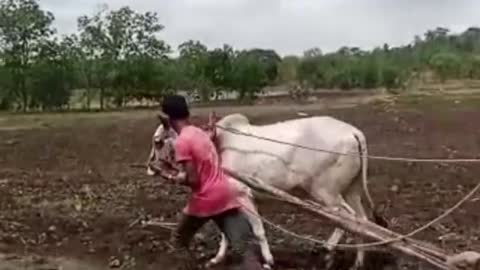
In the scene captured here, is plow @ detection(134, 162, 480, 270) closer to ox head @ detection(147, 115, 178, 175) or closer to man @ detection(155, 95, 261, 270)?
ox head @ detection(147, 115, 178, 175)

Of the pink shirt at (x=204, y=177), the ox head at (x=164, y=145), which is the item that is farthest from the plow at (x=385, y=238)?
the pink shirt at (x=204, y=177)

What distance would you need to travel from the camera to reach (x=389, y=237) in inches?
293

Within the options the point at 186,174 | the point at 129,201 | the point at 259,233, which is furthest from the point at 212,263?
the point at 129,201

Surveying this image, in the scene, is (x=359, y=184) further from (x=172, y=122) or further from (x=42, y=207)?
(x=42, y=207)

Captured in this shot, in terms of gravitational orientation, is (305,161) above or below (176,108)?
below

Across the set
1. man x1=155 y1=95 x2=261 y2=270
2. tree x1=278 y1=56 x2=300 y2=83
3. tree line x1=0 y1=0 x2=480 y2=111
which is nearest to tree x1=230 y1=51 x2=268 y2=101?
tree line x1=0 y1=0 x2=480 y2=111

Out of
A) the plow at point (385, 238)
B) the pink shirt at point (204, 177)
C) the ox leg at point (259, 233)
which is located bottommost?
the ox leg at point (259, 233)

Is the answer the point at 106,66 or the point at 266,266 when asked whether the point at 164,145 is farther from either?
the point at 106,66

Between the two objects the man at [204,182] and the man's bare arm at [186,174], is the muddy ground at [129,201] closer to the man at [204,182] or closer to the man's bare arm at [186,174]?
the man at [204,182]

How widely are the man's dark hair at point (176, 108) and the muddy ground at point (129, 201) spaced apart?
2.25m

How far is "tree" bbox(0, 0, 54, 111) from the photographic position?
1328 inches

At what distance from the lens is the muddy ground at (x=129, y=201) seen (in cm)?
980

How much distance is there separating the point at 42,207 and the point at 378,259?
4853mm

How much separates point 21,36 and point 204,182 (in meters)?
28.2
